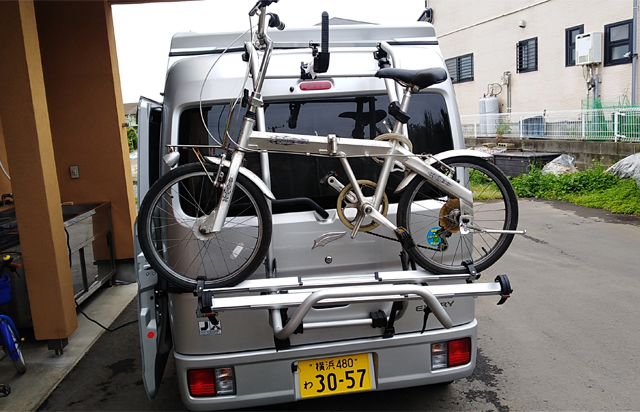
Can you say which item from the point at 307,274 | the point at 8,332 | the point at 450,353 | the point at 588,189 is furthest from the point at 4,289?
the point at 588,189

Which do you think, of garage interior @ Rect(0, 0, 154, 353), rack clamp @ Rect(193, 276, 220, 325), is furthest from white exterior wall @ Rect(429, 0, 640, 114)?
rack clamp @ Rect(193, 276, 220, 325)

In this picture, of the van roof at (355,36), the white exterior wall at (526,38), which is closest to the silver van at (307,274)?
the van roof at (355,36)

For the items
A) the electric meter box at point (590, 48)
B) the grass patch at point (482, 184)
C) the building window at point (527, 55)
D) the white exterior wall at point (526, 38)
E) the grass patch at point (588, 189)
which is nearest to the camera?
the grass patch at point (482, 184)

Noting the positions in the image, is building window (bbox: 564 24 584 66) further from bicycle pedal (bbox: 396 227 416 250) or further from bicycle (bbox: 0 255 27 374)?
bicycle (bbox: 0 255 27 374)

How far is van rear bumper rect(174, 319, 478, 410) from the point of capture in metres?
2.79

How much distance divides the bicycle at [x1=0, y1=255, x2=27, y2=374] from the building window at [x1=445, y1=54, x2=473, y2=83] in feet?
54.7

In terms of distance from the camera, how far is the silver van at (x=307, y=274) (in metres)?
2.77

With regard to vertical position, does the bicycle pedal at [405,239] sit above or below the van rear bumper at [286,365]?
above

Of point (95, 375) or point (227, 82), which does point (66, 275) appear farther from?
point (227, 82)

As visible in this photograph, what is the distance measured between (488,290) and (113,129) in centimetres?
525

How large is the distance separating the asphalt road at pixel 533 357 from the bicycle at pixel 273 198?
4.03 feet

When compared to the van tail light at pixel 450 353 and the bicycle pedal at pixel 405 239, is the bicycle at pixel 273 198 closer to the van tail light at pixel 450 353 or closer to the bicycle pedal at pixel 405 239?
the bicycle pedal at pixel 405 239

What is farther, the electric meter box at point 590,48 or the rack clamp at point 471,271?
the electric meter box at point 590,48

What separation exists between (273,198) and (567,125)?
455 inches
